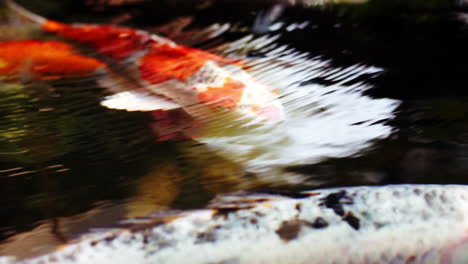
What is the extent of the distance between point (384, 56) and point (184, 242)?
518 mm

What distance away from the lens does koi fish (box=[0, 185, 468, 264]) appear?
0.40 meters

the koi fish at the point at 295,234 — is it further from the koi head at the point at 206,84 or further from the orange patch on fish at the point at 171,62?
the orange patch on fish at the point at 171,62

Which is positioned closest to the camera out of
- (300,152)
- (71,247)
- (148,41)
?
(71,247)

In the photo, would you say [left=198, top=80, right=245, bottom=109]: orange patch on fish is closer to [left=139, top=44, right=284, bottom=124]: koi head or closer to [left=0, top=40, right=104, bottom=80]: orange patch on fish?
[left=139, top=44, right=284, bottom=124]: koi head

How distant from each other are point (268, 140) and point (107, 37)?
0.56 metres

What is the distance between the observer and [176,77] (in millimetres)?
724

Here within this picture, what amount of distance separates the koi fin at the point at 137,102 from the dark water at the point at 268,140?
0.06ft

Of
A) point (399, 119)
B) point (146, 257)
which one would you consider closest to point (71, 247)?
point (146, 257)

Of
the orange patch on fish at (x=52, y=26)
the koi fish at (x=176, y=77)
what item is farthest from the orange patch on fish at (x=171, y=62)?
the orange patch on fish at (x=52, y=26)

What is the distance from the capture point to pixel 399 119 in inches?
22.1

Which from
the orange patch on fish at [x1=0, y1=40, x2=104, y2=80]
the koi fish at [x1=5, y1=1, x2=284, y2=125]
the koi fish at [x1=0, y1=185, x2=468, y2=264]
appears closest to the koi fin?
the koi fish at [x1=5, y1=1, x2=284, y2=125]

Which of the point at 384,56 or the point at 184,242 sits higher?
the point at 384,56

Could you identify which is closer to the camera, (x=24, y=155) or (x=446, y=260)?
(x=446, y=260)

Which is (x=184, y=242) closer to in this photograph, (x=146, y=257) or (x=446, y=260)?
(x=146, y=257)
